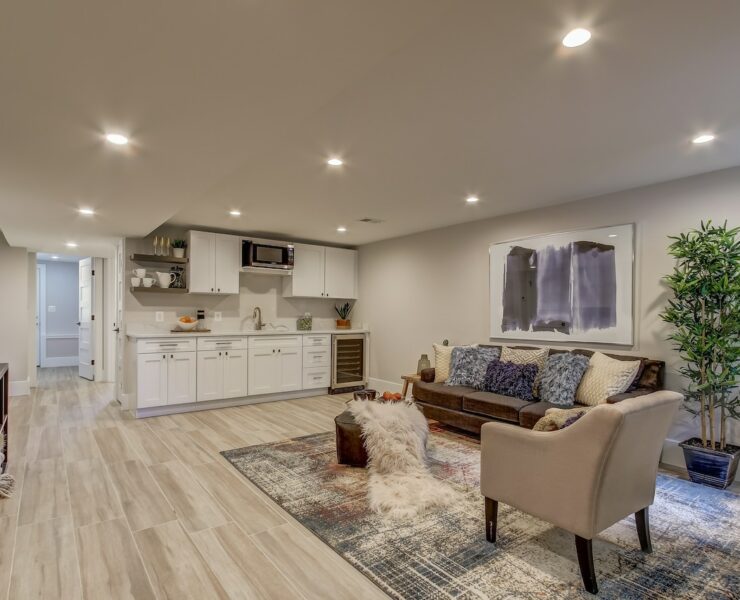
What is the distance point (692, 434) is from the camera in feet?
11.6

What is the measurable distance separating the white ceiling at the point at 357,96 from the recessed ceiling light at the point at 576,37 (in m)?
0.04

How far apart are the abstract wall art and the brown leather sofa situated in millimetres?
248

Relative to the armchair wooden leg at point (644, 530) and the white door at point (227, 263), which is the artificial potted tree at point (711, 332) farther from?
the white door at point (227, 263)

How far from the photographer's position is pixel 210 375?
5406mm

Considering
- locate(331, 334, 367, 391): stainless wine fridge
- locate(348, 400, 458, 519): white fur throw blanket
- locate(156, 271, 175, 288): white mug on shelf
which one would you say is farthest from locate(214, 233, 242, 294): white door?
locate(348, 400, 458, 519): white fur throw blanket

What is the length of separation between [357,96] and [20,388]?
263 inches

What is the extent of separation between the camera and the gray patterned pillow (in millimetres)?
4539

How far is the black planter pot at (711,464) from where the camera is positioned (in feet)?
10.1

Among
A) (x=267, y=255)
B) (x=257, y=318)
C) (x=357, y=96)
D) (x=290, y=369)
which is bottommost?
(x=290, y=369)

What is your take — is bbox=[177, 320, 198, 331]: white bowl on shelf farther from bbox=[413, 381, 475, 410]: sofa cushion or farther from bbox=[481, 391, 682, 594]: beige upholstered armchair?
bbox=[481, 391, 682, 594]: beige upholstered armchair

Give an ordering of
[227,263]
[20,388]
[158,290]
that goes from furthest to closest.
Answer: [20,388]
[227,263]
[158,290]

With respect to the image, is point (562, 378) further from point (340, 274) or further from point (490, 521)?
point (340, 274)

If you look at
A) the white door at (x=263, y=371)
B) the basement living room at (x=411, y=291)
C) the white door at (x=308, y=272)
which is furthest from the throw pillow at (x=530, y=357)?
the white door at (x=308, y=272)

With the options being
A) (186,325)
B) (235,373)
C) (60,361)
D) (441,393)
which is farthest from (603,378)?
(60,361)
